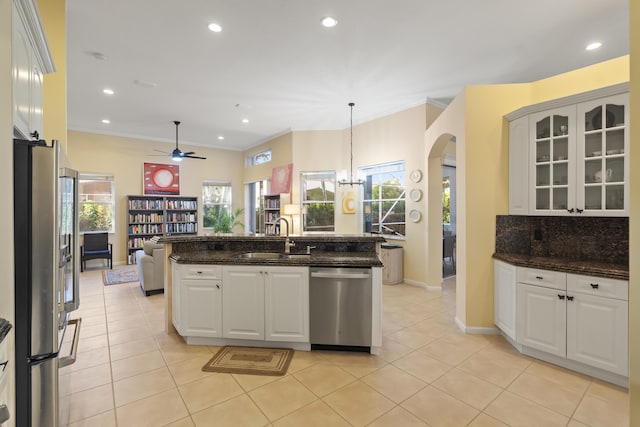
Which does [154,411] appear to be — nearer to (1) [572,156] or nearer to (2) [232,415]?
(2) [232,415]

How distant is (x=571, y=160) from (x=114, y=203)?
9174 millimetres

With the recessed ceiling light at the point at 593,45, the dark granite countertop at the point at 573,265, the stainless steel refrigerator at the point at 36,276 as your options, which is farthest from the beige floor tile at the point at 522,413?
the recessed ceiling light at the point at 593,45

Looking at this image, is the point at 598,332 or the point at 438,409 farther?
the point at 598,332

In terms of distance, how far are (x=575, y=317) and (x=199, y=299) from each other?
3.49 m

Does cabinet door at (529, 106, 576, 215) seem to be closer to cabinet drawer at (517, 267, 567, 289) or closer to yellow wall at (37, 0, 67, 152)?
cabinet drawer at (517, 267, 567, 289)

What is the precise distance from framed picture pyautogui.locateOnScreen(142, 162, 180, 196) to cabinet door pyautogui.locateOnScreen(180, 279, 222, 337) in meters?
6.21

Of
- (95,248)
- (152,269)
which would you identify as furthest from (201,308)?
(95,248)

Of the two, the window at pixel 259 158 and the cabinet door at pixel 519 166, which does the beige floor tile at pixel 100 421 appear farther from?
the window at pixel 259 158

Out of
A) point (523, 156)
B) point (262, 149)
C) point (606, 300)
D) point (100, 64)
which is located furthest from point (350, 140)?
point (606, 300)

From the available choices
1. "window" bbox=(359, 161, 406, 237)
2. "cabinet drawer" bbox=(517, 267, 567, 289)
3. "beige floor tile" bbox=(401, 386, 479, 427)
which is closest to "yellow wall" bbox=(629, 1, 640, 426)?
"beige floor tile" bbox=(401, 386, 479, 427)

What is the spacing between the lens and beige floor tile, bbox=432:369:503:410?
227 cm

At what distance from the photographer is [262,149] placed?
8797mm

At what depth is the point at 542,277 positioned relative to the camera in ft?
9.29

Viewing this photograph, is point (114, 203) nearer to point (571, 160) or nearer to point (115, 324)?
point (115, 324)
